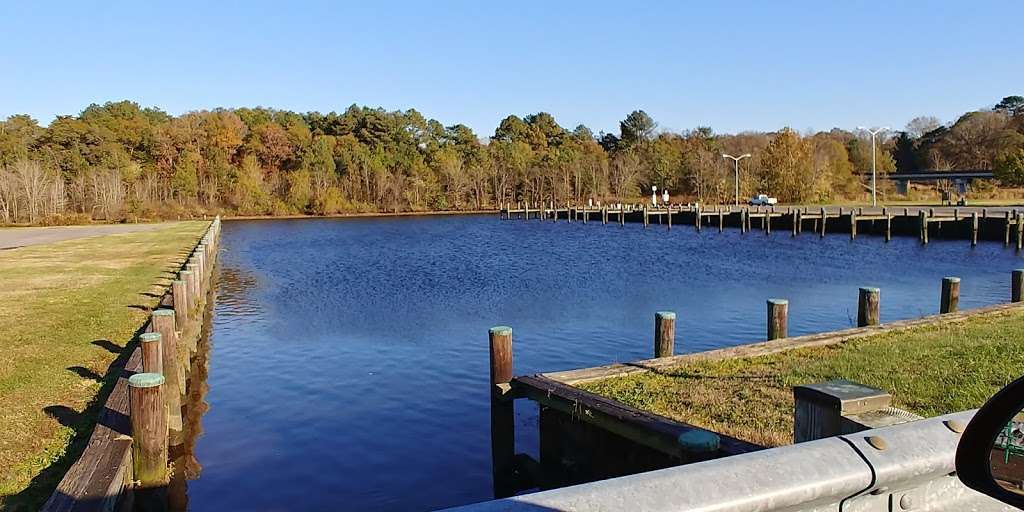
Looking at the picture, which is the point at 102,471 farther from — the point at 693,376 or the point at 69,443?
the point at 693,376

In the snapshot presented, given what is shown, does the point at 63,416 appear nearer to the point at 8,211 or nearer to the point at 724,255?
the point at 724,255

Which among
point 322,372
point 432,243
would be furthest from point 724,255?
point 322,372

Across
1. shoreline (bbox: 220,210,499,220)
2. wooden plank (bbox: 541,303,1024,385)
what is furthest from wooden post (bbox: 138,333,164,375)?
shoreline (bbox: 220,210,499,220)

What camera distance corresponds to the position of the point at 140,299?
18203mm

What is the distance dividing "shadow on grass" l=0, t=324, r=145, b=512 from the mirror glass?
7.20 meters

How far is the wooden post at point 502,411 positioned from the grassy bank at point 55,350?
467 cm

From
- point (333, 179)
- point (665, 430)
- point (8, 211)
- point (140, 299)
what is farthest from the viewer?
point (333, 179)

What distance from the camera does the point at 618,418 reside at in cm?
757

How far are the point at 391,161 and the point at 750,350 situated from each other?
97.6 metres

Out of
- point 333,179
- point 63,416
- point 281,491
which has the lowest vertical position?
point 281,491

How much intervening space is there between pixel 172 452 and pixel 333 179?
93167 millimetres

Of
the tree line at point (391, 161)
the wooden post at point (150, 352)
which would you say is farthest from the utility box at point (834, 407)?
the tree line at point (391, 161)

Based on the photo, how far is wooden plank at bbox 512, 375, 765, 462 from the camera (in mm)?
6392

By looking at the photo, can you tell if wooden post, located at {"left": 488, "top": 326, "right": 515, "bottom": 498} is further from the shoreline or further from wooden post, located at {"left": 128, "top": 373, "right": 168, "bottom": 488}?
the shoreline
